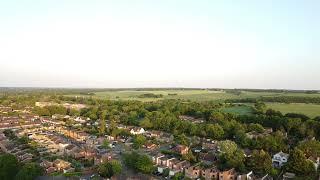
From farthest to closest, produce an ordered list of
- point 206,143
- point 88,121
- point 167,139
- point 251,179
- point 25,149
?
point 88,121, point 167,139, point 206,143, point 25,149, point 251,179

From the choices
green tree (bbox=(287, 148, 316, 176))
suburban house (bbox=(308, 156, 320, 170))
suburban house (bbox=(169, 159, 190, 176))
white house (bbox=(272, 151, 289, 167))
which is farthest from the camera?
white house (bbox=(272, 151, 289, 167))

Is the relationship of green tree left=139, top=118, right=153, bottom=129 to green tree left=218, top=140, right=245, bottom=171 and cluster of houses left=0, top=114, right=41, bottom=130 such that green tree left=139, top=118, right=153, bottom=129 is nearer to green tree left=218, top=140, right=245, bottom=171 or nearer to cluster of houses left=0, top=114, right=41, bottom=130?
cluster of houses left=0, top=114, right=41, bottom=130

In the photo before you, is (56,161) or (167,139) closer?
(56,161)

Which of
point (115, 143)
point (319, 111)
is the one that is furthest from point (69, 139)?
point (319, 111)

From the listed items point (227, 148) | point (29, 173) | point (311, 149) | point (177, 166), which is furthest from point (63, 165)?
point (311, 149)

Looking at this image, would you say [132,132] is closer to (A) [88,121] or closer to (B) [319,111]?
(A) [88,121]

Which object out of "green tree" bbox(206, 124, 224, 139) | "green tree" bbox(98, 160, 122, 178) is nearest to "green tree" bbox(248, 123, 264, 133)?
"green tree" bbox(206, 124, 224, 139)
